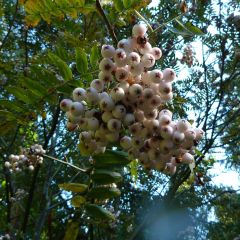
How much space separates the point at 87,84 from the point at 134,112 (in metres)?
0.38

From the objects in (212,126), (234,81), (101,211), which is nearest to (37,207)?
(212,126)

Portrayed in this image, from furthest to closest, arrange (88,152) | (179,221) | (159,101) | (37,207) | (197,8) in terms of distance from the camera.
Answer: (179,221), (37,207), (197,8), (88,152), (159,101)

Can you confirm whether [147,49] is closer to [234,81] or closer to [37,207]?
[234,81]

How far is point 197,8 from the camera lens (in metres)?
3.52

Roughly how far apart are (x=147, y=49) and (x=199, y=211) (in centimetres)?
468

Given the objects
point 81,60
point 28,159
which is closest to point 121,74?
point 81,60

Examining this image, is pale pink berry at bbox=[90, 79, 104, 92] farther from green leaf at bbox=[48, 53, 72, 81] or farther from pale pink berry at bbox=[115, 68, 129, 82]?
green leaf at bbox=[48, 53, 72, 81]

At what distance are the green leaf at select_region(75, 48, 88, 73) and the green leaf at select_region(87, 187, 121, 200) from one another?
384 mm

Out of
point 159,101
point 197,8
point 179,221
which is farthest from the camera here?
point 179,221

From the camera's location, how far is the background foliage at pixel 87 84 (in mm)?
1517

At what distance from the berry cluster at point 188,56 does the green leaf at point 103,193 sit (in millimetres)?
2674

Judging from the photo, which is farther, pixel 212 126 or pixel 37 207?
pixel 37 207

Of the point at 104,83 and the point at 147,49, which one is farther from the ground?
the point at 147,49

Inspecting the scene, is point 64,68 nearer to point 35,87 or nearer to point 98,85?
point 35,87
